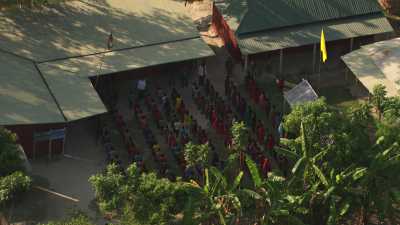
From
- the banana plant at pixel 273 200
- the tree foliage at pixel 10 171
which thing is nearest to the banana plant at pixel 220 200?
the banana plant at pixel 273 200

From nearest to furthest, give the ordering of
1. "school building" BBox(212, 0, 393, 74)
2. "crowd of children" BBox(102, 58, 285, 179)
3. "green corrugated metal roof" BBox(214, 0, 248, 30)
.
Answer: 1. "crowd of children" BBox(102, 58, 285, 179)
2. "school building" BBox(212, 0, 393, 74)
3. "green corrugated metal roof" BBox(214, 0, 248, 30)

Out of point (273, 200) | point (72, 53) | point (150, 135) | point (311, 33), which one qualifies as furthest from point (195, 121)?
point (311, 33)

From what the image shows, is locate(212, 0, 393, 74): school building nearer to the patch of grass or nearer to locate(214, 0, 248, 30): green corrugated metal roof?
locate(214, 0, 248, 30): green corrugated metal roof

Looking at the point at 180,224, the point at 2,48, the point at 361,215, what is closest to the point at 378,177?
the point at 361,215

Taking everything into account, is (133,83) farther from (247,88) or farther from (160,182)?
(160,182)

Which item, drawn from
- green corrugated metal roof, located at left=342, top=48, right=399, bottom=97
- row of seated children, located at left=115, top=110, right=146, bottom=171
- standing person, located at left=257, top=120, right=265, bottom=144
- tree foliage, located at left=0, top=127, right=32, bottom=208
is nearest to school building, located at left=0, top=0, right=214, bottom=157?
row of seated children, located at left=115, top=110, right=146, bottom=171

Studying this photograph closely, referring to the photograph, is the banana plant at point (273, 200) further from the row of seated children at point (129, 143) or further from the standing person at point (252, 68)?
the standing person at point (252, 68)
